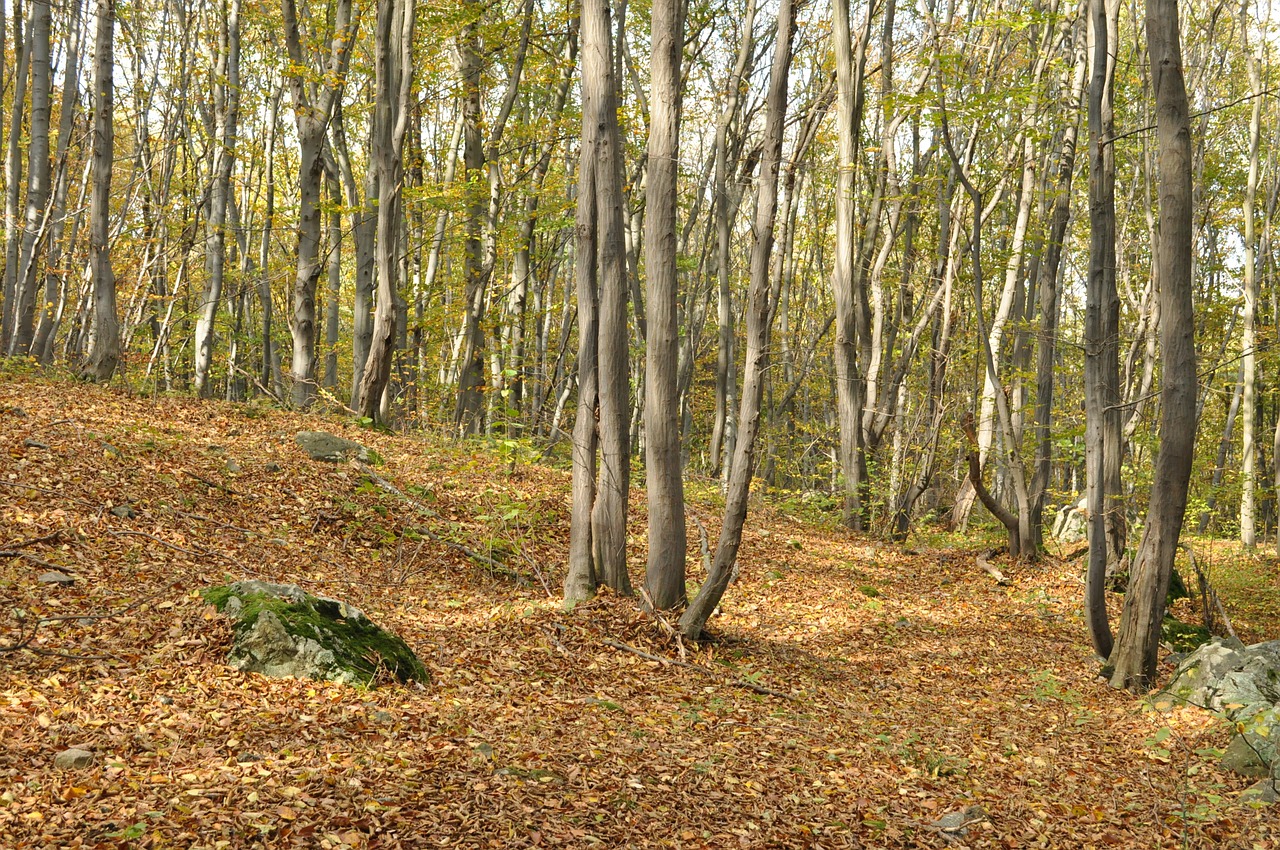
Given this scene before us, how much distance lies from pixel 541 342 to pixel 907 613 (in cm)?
1285

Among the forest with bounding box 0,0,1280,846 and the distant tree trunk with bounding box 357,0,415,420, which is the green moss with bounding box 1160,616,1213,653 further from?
the distant tree trunk with bounding box 357,0,415,420

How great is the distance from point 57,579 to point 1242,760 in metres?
7.71

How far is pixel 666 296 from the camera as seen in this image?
7.23 m

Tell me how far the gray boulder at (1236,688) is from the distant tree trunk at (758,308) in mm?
3436

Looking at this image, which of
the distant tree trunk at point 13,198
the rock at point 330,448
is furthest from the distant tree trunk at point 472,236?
the distant tree trunk at point 13,198

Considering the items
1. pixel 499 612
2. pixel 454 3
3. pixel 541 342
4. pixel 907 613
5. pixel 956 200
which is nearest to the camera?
pixel 499 612

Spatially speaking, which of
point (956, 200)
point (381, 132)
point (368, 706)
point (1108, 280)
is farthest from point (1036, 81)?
point (368, 706)

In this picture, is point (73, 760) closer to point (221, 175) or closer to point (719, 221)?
point (221, 175)

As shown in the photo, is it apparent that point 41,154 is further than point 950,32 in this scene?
No

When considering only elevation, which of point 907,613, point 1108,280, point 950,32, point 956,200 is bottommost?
point 907,613

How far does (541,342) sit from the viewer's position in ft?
68.2

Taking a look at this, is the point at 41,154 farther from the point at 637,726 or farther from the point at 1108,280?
the point at 1108,280

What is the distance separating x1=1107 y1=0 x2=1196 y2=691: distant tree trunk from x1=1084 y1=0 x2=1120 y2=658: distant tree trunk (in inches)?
38.0

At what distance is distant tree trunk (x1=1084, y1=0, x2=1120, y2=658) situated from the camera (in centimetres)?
771
